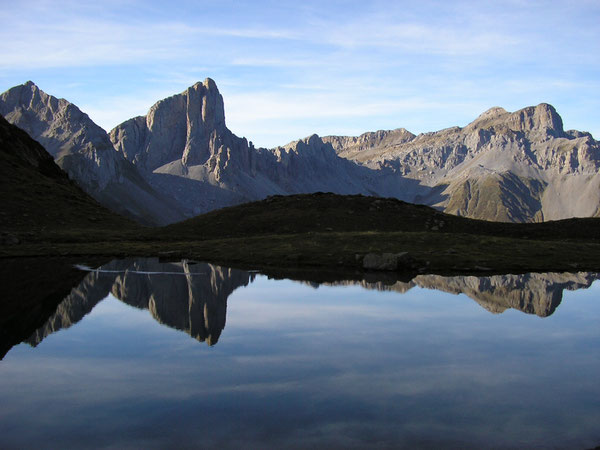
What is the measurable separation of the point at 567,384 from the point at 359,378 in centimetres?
785

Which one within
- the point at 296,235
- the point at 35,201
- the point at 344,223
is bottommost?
the point at 296,235

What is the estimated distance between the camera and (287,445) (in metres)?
15.7

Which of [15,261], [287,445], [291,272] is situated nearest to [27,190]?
[15,261]

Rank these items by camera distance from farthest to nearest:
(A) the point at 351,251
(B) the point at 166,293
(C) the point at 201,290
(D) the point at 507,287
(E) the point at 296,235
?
(E) the point at 296,235, (A) the point at 351,251, (D) the point at 507,287, (C) the point at 201,290, (B) the point at 166,293

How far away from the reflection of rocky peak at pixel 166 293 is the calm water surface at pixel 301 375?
270mm

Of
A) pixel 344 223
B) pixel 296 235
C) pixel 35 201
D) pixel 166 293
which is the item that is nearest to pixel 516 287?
pixel 166 293

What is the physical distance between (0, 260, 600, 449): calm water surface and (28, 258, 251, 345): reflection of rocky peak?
270 mm

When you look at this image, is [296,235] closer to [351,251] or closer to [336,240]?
[336,240]

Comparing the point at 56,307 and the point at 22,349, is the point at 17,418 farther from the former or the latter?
the point at 56,307

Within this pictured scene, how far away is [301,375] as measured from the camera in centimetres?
2227

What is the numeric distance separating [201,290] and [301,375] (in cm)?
2279

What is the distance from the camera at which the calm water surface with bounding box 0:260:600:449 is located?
16609 mm

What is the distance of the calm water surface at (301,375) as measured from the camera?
16.6 meters

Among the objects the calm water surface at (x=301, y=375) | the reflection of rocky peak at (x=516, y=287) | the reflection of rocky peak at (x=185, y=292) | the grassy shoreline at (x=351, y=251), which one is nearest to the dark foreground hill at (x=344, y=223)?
the grassy shoreline at (x=351, y=251)
